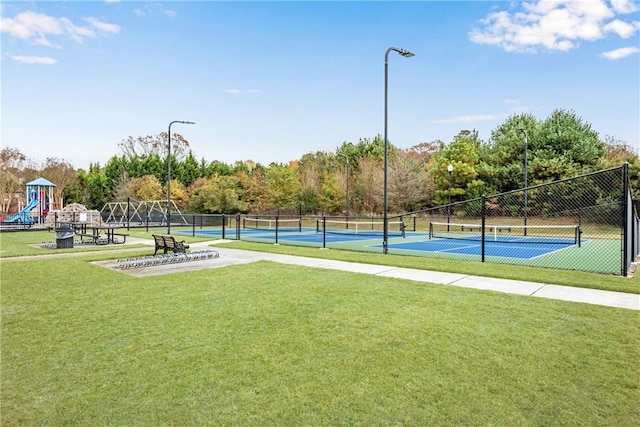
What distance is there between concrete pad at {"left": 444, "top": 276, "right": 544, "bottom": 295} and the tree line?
24513mm

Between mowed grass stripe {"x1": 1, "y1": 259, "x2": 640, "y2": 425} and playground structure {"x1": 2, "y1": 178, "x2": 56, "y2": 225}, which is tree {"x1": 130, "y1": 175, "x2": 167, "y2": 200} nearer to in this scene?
playground structure {"x1": 2, "y1": 178, "x2": 56, "y2": 225}

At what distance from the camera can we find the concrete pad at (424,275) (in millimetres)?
8383

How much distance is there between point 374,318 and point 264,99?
33.0m

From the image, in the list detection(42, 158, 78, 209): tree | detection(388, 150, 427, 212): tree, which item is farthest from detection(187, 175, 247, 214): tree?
detection(42, 158, 78, 209): tree

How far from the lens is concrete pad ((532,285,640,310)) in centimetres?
637

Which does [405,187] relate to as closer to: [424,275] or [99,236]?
[99,236]

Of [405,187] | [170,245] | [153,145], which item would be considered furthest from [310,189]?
[153,145]

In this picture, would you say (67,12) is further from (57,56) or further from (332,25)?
(332,25)

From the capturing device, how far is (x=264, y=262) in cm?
1114

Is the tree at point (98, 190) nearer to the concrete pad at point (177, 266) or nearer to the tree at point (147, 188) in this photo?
the tree at point (147, 188)

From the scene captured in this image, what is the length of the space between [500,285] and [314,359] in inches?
209

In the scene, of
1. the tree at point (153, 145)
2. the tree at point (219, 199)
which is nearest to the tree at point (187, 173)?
the tree at point (219, 199)

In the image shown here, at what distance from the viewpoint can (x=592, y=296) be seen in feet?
22.6

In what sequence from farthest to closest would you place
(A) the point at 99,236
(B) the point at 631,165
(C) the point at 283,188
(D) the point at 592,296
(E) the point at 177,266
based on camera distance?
(C) the point at 283,188, (B) the point at 631,165, (A) the point at 99,236, (E) the point at 177,266, (D) the point at 592,296
